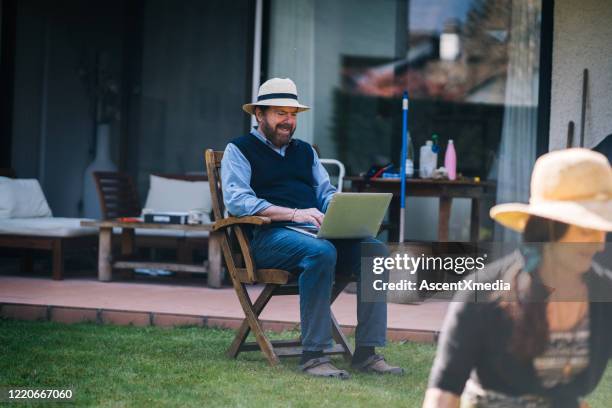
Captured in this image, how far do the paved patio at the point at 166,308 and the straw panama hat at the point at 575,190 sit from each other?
3421 mm

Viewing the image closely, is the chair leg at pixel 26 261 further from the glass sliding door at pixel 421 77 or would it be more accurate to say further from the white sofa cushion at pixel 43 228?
the glass sliding door at pixel 421 77

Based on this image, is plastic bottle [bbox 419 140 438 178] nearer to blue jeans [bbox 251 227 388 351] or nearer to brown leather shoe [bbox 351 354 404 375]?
blue jeans [bbox 251 227 388 351]

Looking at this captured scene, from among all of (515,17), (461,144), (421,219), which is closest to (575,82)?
(515,17)

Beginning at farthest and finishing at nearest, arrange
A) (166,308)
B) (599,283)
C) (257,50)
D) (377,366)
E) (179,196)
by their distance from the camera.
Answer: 1. (179,196)
2. (257,50)
3. (166,308)
4. (377,366)
5. (599,283)

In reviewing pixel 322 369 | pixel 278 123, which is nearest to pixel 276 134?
pixel 278 123

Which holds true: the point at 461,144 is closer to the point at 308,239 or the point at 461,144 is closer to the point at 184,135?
the point at 184,135

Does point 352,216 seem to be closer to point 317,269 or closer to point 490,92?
point 317,269

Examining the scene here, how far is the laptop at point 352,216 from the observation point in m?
4.45

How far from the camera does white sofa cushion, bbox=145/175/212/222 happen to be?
8000mm

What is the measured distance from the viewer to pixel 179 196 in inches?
318

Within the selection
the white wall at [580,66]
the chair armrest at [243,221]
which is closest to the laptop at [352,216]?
the chair armrest at [243,221]

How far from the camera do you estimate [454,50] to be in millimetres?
9328

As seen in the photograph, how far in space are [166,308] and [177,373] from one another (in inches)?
64.9

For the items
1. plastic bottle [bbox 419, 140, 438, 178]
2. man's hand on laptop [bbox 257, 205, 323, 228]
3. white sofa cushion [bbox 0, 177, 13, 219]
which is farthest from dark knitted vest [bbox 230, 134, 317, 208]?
white sofa cushion [bbox 0, 177, 13, 219]
